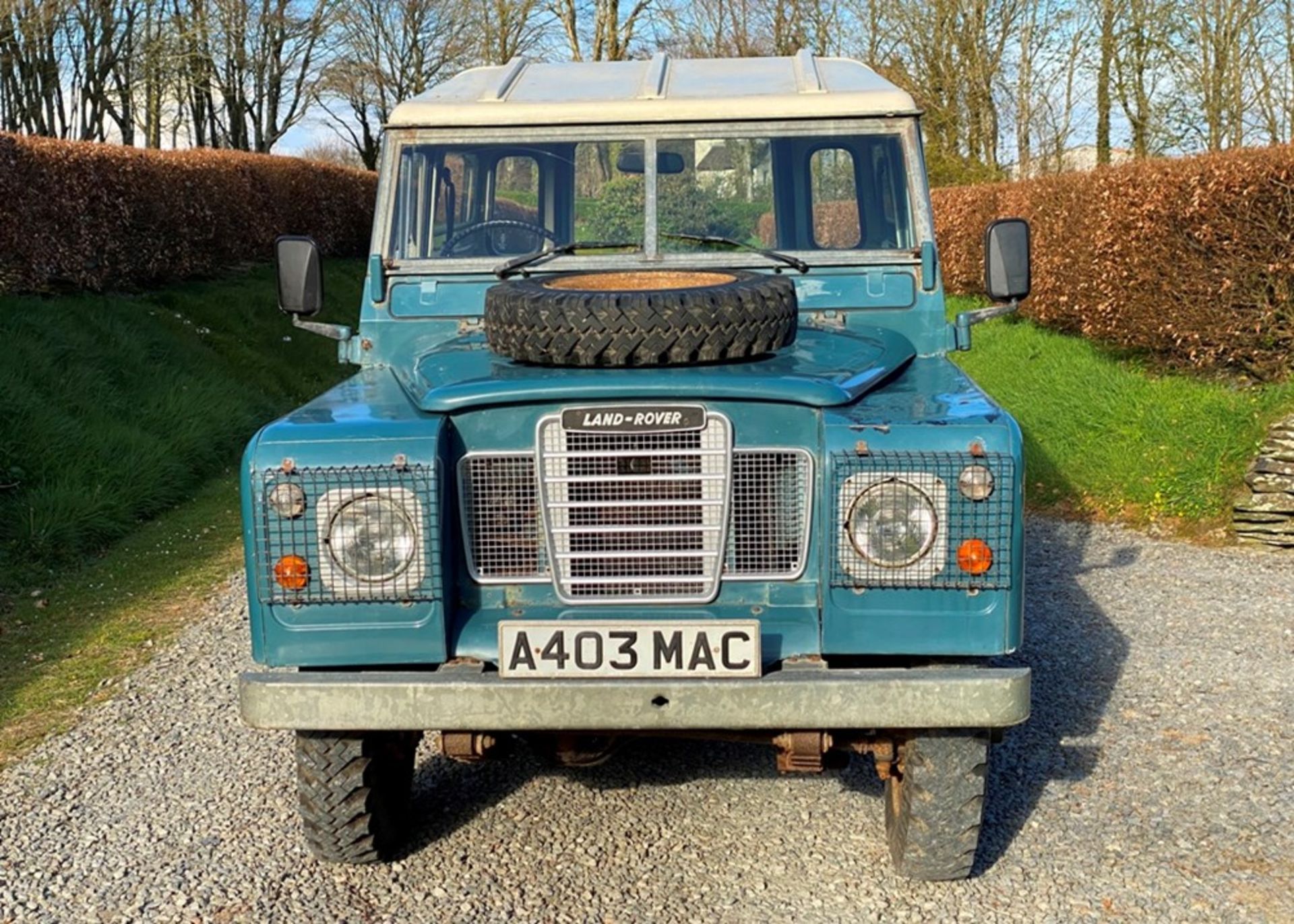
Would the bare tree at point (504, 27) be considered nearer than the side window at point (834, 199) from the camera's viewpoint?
No

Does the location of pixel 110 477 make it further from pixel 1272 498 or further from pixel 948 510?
pixel 1272 498

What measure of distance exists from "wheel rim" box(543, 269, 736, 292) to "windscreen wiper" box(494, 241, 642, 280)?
0.32 metres

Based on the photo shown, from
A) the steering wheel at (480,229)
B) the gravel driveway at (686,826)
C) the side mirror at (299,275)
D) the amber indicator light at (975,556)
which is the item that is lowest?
the gravel driveway at (686,826)

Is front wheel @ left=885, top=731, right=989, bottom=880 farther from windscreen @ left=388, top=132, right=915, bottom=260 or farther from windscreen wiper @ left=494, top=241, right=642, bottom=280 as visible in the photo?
windscreen wiper @ left=494, top=241, right=642, bottom=280

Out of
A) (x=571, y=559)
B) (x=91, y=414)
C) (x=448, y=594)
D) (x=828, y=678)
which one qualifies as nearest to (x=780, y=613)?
(x=828, y=678)

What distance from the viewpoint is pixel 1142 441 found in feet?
29.3

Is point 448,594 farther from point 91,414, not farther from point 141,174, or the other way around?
point 141,174

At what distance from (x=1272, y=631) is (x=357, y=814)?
14.6ft

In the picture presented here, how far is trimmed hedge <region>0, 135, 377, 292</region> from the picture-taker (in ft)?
37.8

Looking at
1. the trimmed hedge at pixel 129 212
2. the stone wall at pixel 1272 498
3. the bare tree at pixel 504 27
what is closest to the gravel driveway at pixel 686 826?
the stone wall at pixel 1272 498

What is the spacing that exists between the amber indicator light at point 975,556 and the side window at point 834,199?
1.76 m

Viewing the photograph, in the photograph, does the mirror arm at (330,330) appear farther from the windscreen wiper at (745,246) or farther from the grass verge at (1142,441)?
the grass verge at (1142,441)

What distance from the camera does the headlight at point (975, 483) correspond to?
10.5ft

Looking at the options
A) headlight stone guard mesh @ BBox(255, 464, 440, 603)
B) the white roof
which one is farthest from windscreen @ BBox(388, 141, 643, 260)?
headlight stone guard mesh @ BBox(255, 464, 440, 603)
